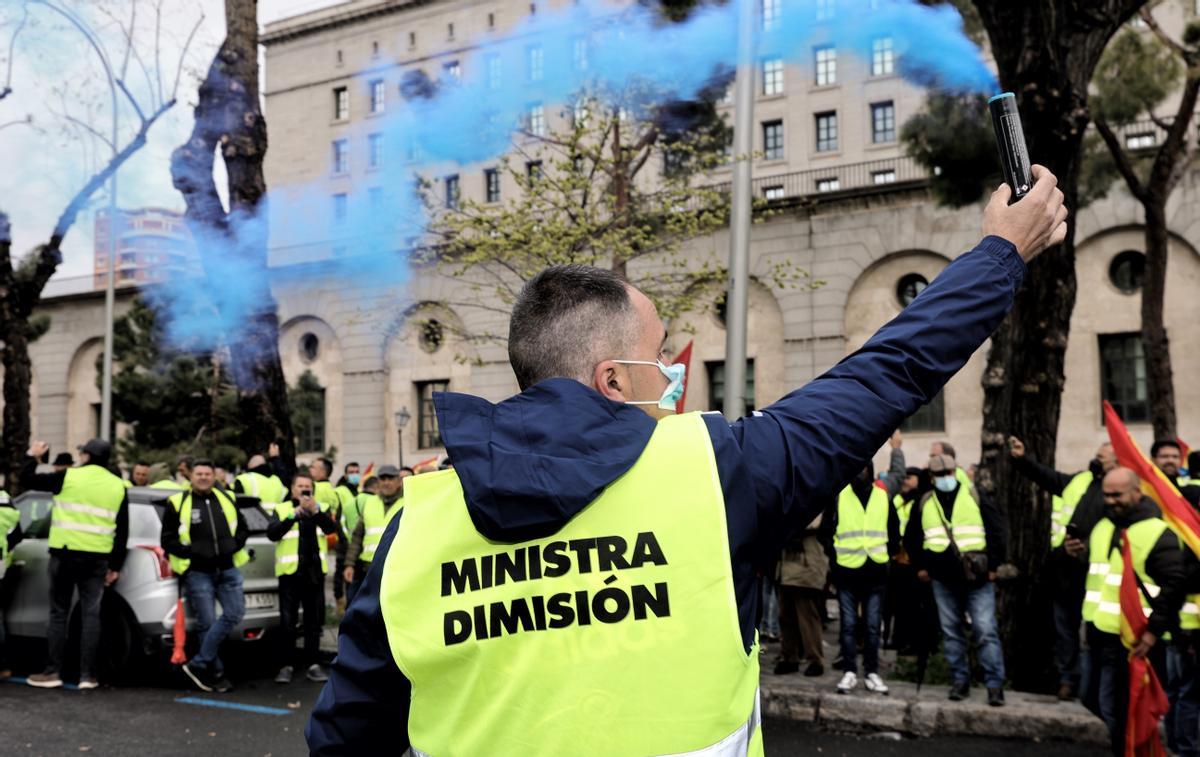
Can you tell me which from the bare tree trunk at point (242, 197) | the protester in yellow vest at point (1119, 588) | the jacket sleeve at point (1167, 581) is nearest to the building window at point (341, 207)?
the bare tree trunk at point (242, 197)

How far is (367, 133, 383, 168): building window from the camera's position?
14.5 meters

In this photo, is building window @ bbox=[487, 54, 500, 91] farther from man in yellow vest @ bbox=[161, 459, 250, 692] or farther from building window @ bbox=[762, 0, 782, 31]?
man in yellow vest @ bbox=[161, 459, 250, 692]

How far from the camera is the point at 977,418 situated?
26.4 metres

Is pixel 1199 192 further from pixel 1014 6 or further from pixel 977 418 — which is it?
pixel 1014 6

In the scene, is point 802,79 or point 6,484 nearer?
point 6,484

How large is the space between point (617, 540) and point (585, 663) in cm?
20

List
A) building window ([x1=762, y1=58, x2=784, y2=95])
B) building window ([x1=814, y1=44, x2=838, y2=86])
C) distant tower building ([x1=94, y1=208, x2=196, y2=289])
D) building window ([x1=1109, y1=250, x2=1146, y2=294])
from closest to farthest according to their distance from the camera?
1. distant tower building ([x1=94, y1=208, x2=196, y2=289])
2. building window ([x1=1109, y1=250, x2=1146, y2=294])
3. building window ([x1=814, y1=44, x2=838, y2=86])
4. building window ([x1=762, y1=58, x2=784, y2=95])

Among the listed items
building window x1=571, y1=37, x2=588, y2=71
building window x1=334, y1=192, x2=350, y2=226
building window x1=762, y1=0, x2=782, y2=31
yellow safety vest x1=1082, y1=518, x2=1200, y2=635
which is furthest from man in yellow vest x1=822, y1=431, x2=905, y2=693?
building window x1=334, y1=192, x2=350, y2=226

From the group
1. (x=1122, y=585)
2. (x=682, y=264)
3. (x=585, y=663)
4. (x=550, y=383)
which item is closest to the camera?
(x=585, y=663)

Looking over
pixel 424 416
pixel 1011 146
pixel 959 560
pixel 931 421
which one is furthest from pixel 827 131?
pixel 1011 146

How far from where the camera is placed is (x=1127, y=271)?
25.5 m

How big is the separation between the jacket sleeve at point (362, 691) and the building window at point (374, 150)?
43.5 ft

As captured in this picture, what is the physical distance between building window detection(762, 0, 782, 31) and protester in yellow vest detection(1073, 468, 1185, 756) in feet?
23.4

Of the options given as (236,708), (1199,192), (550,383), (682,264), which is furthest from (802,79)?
(550,383)
